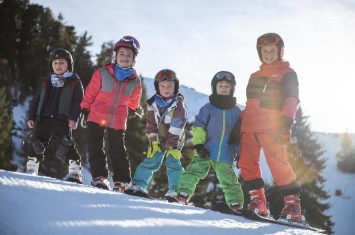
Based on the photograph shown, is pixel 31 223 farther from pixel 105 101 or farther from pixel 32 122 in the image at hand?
pixel 32 122

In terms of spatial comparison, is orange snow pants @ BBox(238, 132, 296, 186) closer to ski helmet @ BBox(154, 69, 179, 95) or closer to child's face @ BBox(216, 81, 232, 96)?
child's face @ BBox(216, 81, 232, 96)

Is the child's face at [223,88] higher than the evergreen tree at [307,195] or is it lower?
higher

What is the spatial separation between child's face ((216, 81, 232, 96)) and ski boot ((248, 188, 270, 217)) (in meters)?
1.45

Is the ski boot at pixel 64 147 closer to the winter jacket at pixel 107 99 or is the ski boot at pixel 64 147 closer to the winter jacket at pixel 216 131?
the winter jacket at pixel 107 99

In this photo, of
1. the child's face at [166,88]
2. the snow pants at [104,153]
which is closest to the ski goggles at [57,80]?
the snow pants at [104,153]

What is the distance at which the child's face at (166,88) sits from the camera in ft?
17.5

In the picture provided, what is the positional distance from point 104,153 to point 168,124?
40.4 inches

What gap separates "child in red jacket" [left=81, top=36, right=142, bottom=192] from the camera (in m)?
4.91

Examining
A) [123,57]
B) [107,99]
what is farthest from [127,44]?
[107,99]

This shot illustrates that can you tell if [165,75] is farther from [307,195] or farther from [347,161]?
[347,161]

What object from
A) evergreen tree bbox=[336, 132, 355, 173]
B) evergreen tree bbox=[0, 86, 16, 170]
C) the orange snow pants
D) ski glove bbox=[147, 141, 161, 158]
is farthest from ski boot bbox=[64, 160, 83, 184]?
evergreen tree bbox=[336, 132, 355, 173]

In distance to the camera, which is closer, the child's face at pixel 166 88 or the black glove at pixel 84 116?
the black glove at pixel 84 116

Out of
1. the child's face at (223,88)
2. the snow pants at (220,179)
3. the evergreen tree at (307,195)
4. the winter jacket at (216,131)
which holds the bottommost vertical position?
the evergreen tree at (307,195)

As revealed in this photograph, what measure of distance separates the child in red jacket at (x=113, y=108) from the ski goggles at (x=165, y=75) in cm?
42
